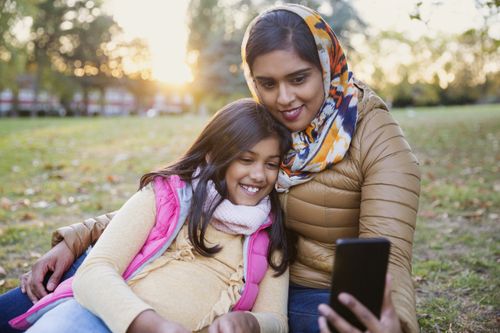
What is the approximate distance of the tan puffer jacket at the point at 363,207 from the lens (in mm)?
1902

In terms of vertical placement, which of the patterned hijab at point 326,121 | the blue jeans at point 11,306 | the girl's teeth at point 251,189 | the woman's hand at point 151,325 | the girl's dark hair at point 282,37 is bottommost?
the blue jeans at point 11,306

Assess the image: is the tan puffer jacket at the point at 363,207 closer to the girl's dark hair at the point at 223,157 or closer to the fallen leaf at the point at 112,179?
the girl's dark hair at the point at 223,157

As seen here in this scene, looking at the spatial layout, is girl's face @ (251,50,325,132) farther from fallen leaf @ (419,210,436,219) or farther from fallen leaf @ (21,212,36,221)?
fallen leaf @ (21,212,36,221)

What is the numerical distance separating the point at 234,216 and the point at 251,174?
0.22 meters

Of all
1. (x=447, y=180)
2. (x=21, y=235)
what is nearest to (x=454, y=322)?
(x=21, y=235)

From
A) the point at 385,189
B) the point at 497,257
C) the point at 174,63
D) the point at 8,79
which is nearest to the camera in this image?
the point at 385,189

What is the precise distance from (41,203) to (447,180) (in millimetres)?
5554

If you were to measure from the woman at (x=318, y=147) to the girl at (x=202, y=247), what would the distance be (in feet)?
0.38

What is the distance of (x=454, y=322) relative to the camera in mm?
2818

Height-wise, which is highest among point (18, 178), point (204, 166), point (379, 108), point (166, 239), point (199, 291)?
point (379, 108)

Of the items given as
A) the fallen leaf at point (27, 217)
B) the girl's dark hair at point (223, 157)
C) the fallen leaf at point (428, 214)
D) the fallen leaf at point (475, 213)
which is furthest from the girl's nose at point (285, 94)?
the fallen leaf at point (27, 217)

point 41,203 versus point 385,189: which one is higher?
point 385,189

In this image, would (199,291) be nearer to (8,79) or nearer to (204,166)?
(204,166)

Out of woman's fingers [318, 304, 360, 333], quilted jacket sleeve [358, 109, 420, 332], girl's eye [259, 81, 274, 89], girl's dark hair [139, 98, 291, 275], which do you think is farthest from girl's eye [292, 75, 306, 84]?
woman's fingers [318, 304, 360, 333]
